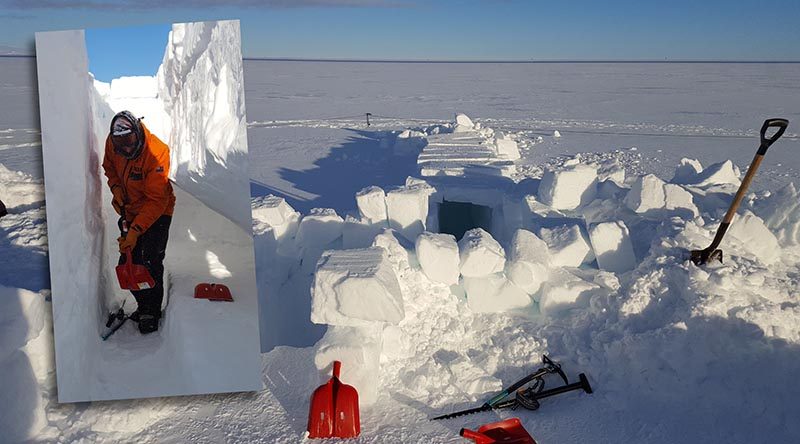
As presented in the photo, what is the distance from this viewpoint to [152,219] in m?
3.25

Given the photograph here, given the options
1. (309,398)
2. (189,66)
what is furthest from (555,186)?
(189,66)

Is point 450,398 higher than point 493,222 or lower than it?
lower

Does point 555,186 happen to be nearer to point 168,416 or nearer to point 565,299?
point 565,299

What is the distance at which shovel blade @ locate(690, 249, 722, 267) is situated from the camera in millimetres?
4037

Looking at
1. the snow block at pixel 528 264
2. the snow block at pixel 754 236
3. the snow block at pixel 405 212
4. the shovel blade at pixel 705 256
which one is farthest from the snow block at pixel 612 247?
the snow block at pixel 405 212

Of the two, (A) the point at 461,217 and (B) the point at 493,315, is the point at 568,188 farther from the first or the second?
(B) the point at 493,315

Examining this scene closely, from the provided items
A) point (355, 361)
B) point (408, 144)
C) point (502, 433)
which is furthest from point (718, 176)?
point (408, 144)

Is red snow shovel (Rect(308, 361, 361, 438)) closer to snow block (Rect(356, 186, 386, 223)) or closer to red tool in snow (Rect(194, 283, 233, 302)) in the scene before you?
red tool in snow (Rect(194, 283, 233, 302))

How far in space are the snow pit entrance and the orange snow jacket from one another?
3936 millimetres

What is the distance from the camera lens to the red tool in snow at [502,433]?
299cm

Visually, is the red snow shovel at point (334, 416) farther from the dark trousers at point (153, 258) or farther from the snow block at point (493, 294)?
the snow block at point (493, 294)

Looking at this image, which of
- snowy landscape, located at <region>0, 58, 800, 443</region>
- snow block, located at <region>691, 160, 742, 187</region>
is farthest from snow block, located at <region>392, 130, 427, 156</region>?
snow block, located at <region>691, 160, 742, 187</region>

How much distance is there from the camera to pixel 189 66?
10.6 feet

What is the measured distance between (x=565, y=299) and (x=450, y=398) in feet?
4.37
